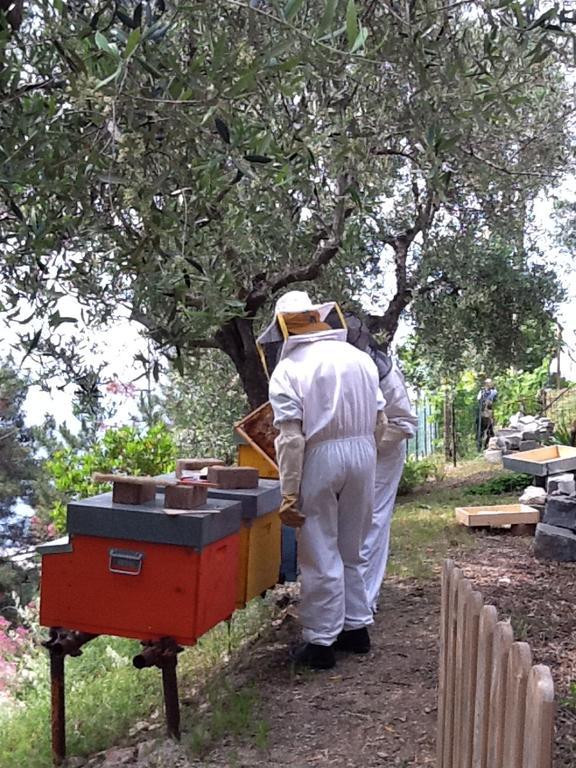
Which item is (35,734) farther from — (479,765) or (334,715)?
(479,765)

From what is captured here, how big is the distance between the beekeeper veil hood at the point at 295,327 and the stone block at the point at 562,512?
2628 millimetres

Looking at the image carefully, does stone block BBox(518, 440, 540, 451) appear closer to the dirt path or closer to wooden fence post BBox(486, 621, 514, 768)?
the dirt path

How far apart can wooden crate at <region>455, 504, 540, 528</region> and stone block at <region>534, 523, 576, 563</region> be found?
85cm

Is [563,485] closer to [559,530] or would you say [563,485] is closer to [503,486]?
[559,530]

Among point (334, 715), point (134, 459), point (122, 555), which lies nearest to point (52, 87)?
point (122, 555)

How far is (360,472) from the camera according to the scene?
3.70 meters

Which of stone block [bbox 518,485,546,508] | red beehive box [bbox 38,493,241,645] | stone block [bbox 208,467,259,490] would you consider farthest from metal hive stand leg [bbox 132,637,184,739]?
stone block [bbox 518,485,546,508]

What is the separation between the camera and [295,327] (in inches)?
150

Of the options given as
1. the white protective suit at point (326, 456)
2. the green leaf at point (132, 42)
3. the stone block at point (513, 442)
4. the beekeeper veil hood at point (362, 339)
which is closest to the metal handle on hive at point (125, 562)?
the white protective suit at point (326, 456)

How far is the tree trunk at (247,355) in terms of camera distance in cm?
710

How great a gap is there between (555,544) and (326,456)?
2.78 meters

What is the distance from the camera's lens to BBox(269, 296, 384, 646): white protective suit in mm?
3635

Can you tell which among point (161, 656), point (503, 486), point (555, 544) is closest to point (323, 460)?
point (161, 656)

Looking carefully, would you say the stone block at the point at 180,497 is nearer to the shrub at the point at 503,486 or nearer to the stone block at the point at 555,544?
the stone block at the point at 555,544
